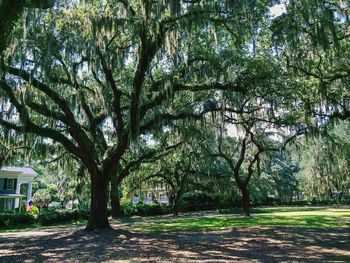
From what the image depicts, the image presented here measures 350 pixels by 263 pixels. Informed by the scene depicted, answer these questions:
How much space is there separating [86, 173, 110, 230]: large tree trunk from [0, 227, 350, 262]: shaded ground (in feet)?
2.63

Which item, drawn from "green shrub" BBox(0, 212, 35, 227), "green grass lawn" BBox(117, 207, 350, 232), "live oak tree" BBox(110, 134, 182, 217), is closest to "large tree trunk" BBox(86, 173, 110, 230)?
"green grass lawn" BBox(117, 207, 350, 232)

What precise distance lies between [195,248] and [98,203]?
5297 mm

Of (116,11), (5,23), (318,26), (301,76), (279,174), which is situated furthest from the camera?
(279,174)

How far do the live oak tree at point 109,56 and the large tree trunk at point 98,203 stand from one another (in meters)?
0.03

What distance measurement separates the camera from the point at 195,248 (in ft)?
28.7

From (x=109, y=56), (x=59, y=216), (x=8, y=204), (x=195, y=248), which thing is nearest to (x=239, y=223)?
(x=195, y=248)

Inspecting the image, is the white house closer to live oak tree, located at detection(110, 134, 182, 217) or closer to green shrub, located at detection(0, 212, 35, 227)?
green shrub, located at detection(0, 212, 35, 227)

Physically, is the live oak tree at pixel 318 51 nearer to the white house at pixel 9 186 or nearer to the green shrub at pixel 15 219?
the green shrub at pixel 15 219

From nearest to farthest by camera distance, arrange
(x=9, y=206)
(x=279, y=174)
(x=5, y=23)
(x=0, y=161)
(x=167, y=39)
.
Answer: (x=5, y=23), (x=167, y=39), (x=0, y=161), (x=9, y=206), (x=279, y=174)

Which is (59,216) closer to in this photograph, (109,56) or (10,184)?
(10,184)

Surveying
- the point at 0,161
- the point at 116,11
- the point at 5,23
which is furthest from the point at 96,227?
the point at 5,23

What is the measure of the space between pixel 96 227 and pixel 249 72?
24.7 feet

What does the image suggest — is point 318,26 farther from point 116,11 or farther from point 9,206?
point 9,206

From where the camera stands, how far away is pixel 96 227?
12.8m
